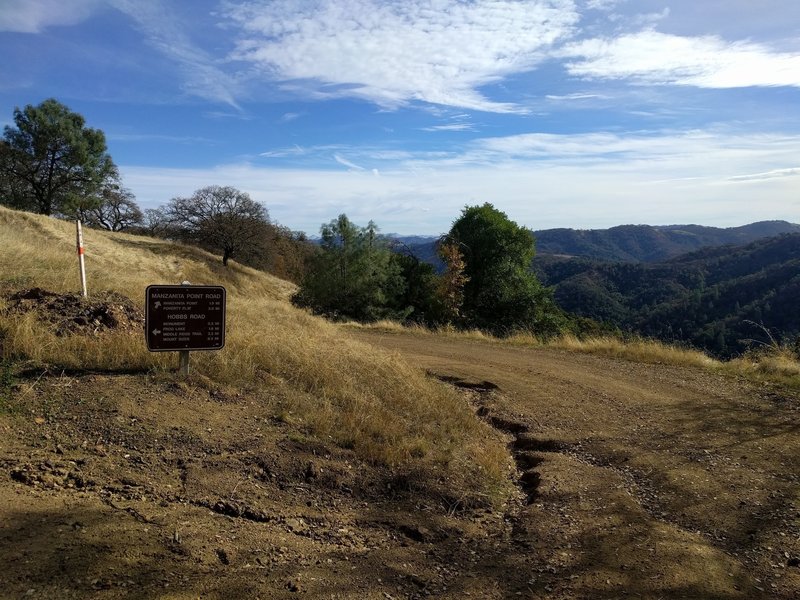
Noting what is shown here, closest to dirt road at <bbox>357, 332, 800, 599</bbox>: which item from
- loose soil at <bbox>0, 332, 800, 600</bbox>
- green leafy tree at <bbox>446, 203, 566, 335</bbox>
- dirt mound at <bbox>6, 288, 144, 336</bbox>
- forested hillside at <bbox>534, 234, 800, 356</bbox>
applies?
loose soil at <bbox>0, 332, 800, 600</bbox>

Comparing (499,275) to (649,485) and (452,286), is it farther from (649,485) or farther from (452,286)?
(649,485)

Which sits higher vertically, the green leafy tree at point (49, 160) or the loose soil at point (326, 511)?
the green leafy tree at point (49, 160)

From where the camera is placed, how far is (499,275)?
113ft

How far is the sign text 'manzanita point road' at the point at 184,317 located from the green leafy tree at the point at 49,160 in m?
39.6

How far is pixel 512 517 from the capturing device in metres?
4.49

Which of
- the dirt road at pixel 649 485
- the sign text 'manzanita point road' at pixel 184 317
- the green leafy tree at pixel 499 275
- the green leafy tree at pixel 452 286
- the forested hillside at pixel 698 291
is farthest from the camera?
the forested hillside at pixel 698 291

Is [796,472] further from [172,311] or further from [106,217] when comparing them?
[106,217]

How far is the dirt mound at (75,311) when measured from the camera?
21.0ft

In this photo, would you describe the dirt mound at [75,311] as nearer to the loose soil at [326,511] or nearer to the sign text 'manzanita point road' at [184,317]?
the loose soil at [326,511]

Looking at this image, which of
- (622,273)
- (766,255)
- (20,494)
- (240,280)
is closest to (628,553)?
(20,494)

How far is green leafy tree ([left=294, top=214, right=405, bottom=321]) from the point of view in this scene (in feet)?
105

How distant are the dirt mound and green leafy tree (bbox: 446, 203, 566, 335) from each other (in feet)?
89.9

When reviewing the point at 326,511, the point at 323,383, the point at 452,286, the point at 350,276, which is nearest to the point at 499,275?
the point at 452,286

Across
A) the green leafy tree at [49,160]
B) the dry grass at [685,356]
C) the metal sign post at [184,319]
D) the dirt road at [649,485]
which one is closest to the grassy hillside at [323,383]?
the metal sign post at [184,319]
